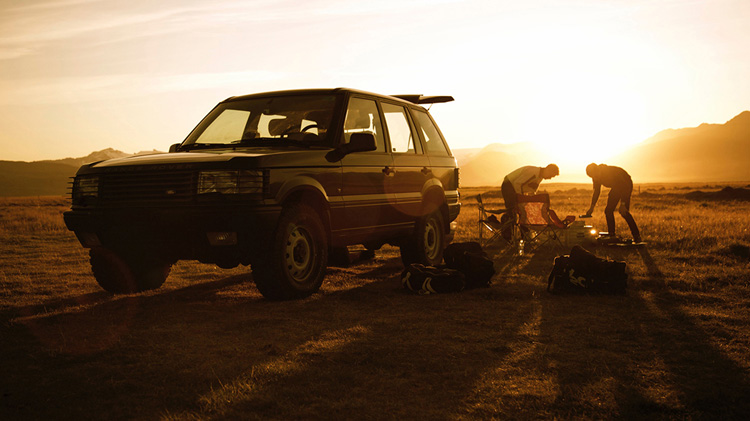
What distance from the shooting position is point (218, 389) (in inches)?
146

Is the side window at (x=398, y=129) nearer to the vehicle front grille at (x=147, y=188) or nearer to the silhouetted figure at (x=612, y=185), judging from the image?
the vehicle front grille at (x=147, y=188)

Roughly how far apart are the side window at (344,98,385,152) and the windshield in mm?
240

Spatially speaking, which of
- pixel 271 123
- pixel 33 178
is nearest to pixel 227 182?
pixel 271 123

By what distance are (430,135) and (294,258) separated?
11.8 feet

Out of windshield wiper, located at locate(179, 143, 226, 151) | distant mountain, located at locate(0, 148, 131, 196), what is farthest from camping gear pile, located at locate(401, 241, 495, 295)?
distant mountain, located at locate(0, 148, 131, 196)

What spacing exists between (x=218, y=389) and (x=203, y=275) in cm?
563

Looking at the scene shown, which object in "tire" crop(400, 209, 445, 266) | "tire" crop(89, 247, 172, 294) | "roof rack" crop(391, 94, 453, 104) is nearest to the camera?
"tire" crop(89, 247, 172, 294)

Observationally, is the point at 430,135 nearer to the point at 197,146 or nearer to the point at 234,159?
the point at 197,146

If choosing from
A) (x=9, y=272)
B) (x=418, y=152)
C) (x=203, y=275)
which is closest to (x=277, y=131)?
(x=418, y=152)

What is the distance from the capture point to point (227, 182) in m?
5.87

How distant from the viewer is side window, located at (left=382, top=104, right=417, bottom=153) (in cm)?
805

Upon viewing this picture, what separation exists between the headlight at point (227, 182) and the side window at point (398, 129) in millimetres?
2560

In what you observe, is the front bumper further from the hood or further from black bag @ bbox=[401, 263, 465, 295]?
black bag @ bbox=[401, 263, 465, 295]

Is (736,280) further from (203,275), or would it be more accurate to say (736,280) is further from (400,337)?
(203,275)
